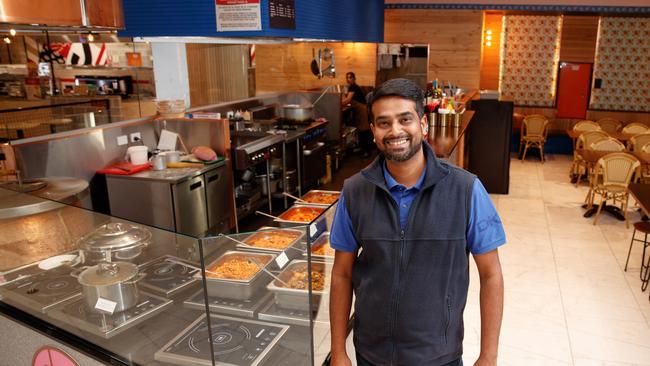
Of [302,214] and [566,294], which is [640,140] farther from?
[302,214]

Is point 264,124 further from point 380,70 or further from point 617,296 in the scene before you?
point 617,296

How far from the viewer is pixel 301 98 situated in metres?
9.01

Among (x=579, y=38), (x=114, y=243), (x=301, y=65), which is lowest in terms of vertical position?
(x=114, y=243)

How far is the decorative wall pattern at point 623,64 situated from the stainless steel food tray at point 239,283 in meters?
11.7

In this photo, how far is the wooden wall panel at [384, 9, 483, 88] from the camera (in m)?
10.4

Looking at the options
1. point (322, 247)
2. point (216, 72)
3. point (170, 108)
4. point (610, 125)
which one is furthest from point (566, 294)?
point (216, 72)

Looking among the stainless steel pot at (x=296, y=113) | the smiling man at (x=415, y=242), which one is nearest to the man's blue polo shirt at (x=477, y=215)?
the smiling man at (x=415, y=242)

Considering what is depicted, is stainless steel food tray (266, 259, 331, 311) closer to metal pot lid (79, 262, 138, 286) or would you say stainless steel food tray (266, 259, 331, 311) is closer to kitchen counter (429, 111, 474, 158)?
metal pot lid (79, 262, 138, 286)

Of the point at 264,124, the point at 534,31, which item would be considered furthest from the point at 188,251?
the point at 534,31

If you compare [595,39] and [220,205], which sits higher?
[595,39]

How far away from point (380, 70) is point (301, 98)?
1815mm

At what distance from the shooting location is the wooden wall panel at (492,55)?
1235 centimetres

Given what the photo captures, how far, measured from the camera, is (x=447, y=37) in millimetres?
10586

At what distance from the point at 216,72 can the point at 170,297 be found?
8045mm
